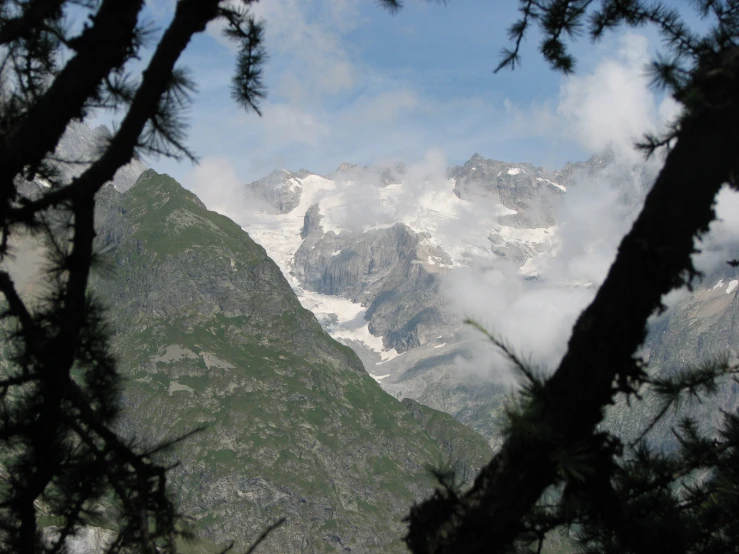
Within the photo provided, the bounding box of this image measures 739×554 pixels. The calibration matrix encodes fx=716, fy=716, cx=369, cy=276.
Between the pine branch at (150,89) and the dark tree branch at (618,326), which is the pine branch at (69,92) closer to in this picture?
the pine branch at (150,89)

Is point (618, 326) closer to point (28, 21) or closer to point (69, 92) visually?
point (69, 92)

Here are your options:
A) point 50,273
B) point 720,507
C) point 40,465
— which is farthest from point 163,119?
point 720,507

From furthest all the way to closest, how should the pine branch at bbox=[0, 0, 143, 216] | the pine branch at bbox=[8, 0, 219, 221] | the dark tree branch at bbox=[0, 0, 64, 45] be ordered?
the dark tree branch at bbox=[0, 0, 64, 45]
the pine branch at bbox=[8, 0, 219, 221]
the pine branch at bbox=[0, 0, 143, 216]

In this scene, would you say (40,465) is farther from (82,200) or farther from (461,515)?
(461,515)

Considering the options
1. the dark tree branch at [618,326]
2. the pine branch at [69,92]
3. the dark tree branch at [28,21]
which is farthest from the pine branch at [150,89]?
the dark tree branch at [618,326]

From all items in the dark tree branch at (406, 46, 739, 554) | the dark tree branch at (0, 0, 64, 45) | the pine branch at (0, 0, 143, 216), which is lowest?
the dark tree branch at (406, 46, 739, 554)

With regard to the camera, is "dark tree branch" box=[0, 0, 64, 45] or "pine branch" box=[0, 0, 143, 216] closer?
"pine branch" box=[0, 0, 143, 216]

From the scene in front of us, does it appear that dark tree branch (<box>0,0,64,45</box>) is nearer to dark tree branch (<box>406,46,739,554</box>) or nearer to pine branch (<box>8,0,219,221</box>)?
pine branch (<box>8,0,219,221</box>)

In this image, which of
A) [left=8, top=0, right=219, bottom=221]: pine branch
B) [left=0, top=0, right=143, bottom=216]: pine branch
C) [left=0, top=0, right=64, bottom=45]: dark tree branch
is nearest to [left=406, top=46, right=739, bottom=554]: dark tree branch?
[left=8, top=0, right=219, bottom=221]: pine branch

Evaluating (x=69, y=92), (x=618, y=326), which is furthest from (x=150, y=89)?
(x=618, y=326)

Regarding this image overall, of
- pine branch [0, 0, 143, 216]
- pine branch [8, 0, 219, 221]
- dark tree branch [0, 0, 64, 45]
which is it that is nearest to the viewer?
pine branch [0, 0, 143, 216]

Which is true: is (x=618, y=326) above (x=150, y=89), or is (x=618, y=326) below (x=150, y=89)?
below

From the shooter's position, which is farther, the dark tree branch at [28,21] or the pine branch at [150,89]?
the dark tree branch at [28,21]

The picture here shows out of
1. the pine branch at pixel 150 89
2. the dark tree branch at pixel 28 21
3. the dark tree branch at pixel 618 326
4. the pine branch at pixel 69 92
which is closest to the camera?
the dark tree branch at pixel 618 326
